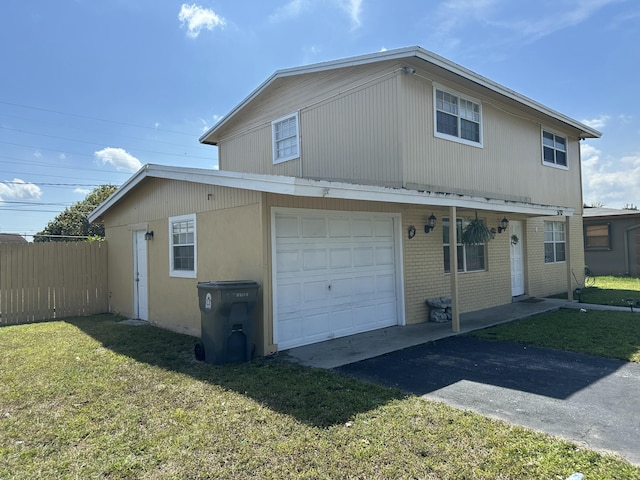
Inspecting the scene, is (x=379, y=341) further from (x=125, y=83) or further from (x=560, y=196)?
(x=125, y=83)

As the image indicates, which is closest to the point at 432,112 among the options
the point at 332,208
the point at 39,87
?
the point at 332,208

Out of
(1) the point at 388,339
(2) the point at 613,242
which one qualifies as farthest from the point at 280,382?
(2) the point at 613,242

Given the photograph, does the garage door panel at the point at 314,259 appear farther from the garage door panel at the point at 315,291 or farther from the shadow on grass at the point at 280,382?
the shadow on grass at the point at 280,382

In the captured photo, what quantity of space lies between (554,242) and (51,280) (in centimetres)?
1567

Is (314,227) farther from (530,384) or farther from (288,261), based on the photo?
(530,384)

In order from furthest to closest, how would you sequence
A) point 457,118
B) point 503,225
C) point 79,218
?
point 79,218 → point 503,225 → point 457,118

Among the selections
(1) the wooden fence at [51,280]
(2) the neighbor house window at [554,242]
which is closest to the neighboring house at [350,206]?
(1) the wooden fence at [51,280]

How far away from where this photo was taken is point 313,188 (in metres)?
5.70

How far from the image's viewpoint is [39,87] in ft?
65.9

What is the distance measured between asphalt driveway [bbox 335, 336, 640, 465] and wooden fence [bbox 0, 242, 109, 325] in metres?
9.11

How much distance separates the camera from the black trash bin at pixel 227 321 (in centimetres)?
605

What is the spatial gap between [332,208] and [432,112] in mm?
3543

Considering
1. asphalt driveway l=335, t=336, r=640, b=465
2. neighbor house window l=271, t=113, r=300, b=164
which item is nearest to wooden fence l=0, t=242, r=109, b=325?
neighbor house window l=271, t=113, r=300, b=164

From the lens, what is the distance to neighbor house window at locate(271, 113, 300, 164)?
1091cm
